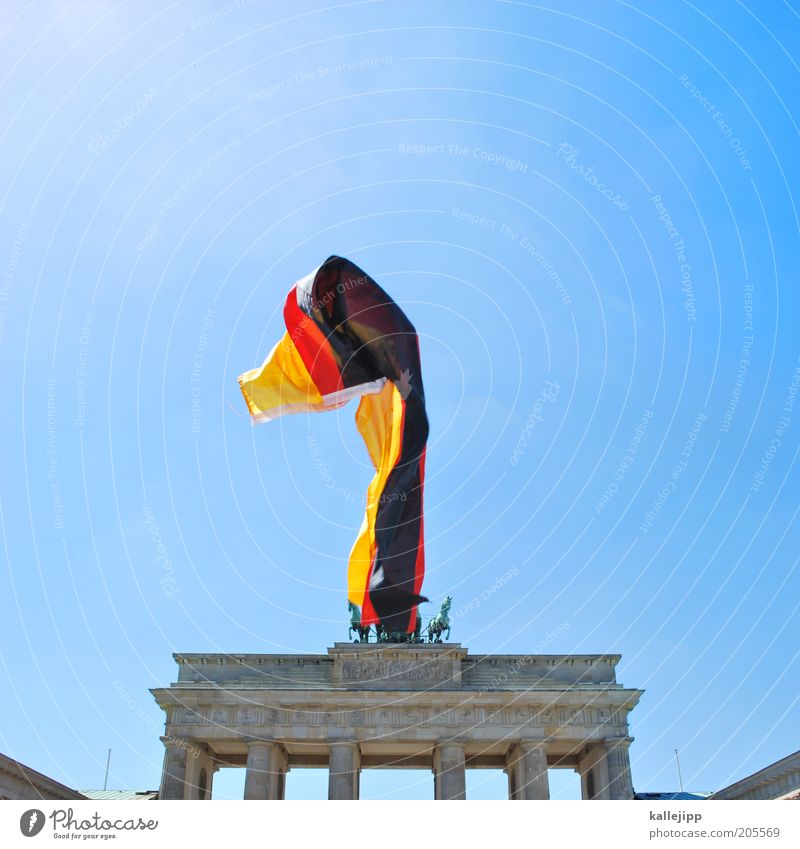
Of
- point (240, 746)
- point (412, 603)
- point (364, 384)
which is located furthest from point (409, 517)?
point (240, 746)

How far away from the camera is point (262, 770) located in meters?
62.0

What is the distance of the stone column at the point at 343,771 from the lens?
61453 millimetres

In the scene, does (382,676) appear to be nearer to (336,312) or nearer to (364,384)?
(364,384)

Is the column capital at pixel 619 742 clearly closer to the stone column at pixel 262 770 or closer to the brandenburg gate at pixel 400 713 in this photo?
the brandenburg gate at pixel 400 713

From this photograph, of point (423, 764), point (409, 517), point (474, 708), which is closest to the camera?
point (409, 517)

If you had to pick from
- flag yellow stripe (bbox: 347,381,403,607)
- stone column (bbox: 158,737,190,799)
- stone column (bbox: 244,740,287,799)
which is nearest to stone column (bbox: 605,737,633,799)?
flag yellow stripe (bbox: 347,381,403,607)

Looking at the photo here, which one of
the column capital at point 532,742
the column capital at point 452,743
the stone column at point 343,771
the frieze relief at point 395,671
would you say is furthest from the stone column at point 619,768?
the stone column at point 343,771

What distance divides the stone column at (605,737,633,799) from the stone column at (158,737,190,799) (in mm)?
28952

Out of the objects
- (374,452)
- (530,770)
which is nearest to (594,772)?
(530,770)

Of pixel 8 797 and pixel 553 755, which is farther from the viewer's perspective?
pixel 553 755

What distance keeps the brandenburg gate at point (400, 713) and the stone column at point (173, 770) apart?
0.08m
